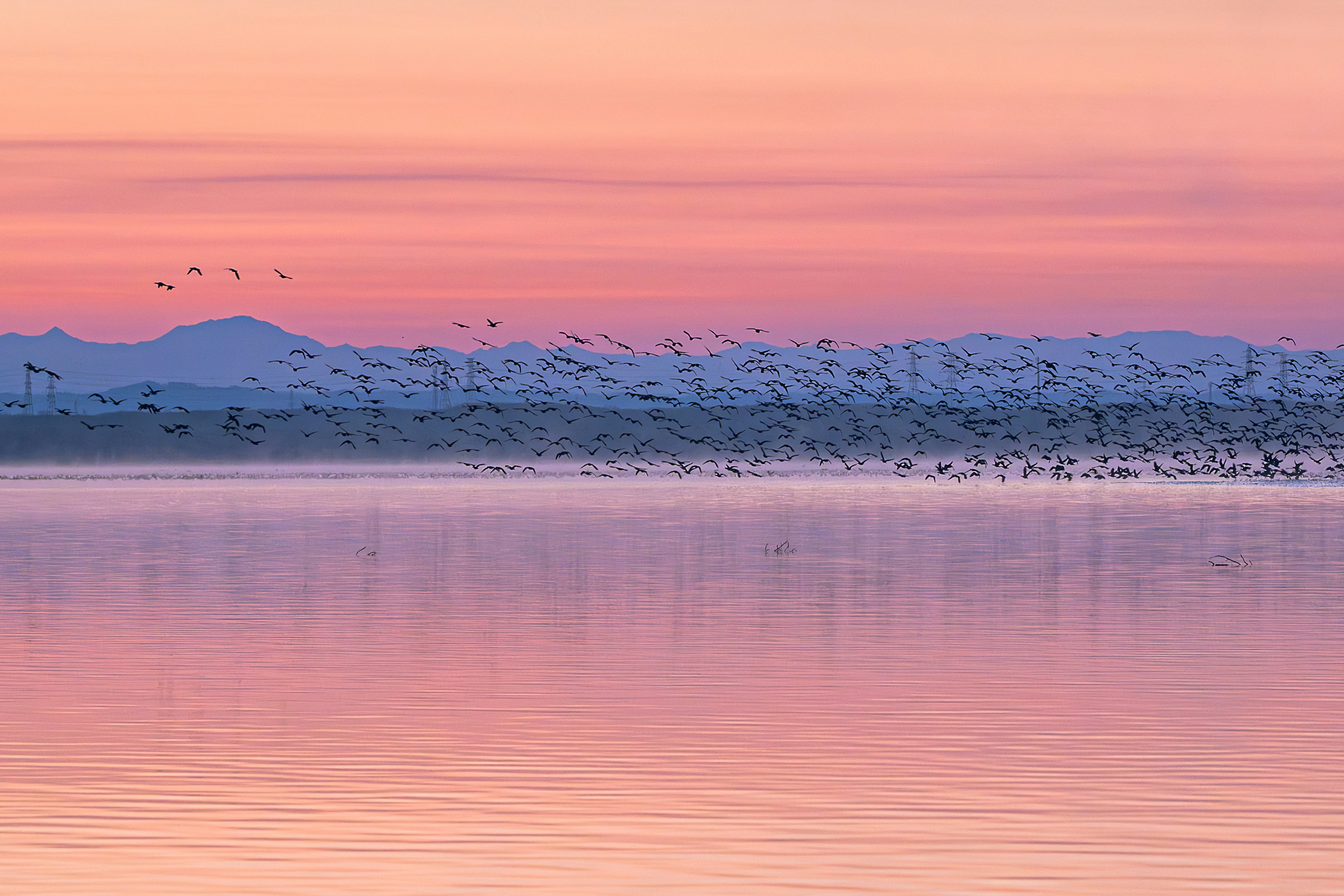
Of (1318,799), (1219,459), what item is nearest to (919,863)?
(1318,799)

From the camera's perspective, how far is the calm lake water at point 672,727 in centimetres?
1461

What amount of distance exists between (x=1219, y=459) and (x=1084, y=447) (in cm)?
3358

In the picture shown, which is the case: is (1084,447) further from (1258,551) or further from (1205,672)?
(1205,672)

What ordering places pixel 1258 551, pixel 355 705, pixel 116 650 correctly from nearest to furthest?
pixel 355 705 → pixel 116 650 → pixel 1258 551

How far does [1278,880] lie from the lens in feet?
45.6

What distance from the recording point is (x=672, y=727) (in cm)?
2056

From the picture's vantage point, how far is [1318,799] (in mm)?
16672

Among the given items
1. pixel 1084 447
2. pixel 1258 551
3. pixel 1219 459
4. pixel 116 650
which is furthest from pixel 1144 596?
pixel 1084 447

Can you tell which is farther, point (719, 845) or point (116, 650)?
point (116, 650)

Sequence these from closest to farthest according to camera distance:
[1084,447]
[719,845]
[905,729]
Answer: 1. [719,845]
2. [905,729]
3. [1084,447]

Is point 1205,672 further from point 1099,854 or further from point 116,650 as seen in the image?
point 116,650

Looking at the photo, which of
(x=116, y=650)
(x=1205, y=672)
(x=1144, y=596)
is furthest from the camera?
(x=1144, y=596)

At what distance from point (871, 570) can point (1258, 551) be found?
38.7 feet

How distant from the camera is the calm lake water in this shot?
14609 millimetres
